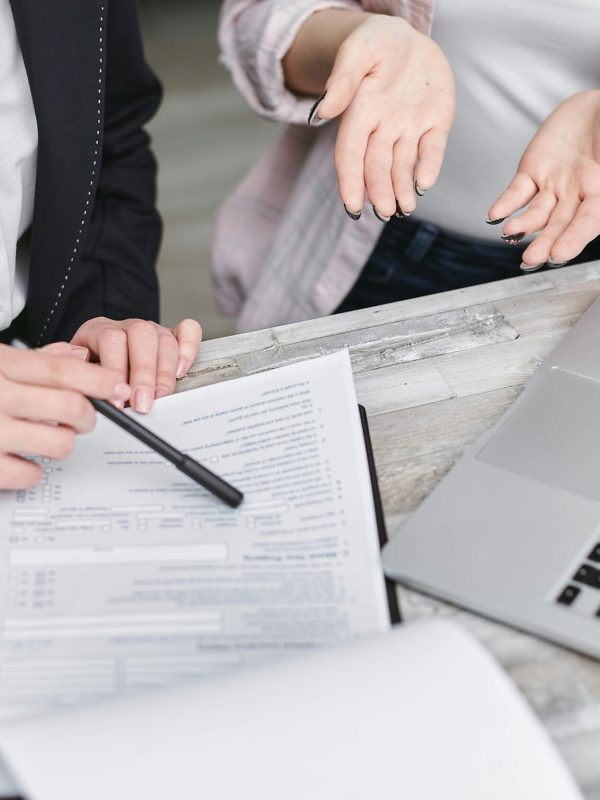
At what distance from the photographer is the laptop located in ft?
1.35

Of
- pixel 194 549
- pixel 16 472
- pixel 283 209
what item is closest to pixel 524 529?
pixel 194 549

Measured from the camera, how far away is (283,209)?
1.02 meters

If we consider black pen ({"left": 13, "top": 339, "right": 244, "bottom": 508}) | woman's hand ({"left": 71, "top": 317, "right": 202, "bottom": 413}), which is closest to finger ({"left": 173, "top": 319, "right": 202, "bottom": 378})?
woman's hand ({"left": 71, "top": 317, "right": 202, "bottom": 413})

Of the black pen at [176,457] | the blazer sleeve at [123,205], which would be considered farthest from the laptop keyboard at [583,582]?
the blazer sleeve at [123,205]

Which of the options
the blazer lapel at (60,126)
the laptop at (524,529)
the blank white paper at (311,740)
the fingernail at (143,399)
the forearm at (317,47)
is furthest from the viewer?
the forearm at (317,47)

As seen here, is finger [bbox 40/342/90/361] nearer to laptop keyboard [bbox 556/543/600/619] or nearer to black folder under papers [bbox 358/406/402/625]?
black folder under papers [bbox 358/406/402/625]

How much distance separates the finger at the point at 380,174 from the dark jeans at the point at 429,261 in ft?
0.85

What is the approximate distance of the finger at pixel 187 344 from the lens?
1.94ft

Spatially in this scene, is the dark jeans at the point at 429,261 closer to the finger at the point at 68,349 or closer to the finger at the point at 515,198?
the finger at the point at 515,198

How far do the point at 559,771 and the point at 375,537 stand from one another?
160mm

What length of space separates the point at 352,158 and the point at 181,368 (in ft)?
0.62

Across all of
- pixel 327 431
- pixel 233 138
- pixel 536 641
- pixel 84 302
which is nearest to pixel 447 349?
pixel 327 431

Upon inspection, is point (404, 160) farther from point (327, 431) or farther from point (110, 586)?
point (110, 586)

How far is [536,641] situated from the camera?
411mm
